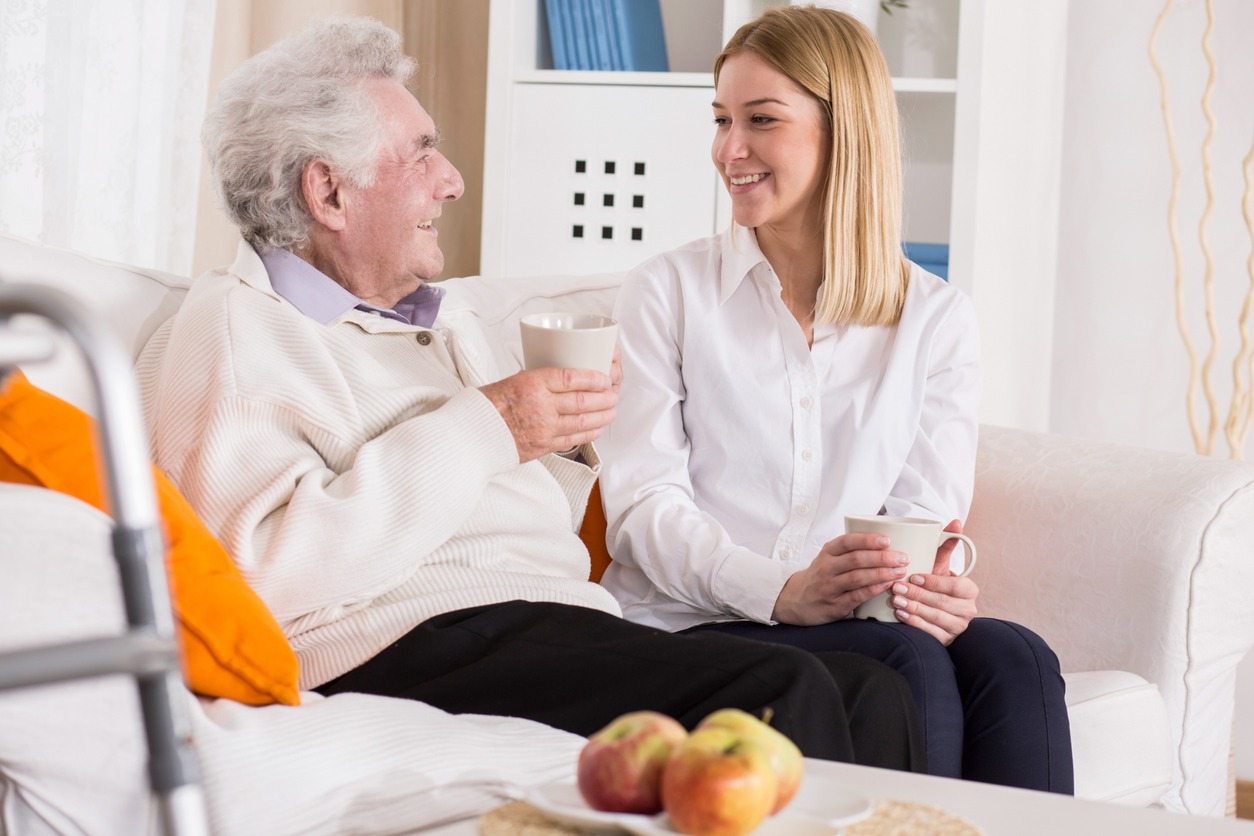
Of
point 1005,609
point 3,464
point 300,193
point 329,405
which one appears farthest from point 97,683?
point 1005,609

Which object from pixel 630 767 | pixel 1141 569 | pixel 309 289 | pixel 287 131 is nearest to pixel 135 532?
pixel 630 767

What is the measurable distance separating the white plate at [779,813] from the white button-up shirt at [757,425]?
0.80 metres

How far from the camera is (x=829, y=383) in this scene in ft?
5.99

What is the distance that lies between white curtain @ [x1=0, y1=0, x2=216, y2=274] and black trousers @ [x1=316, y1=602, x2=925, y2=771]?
1.03m

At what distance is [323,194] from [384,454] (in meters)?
0.40

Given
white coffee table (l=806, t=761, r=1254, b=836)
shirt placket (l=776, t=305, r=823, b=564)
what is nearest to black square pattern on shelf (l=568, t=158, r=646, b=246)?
shirt placket (l=776, t=305, r=823, b=564)

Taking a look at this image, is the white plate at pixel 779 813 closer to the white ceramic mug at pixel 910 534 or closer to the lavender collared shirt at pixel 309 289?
the white ceramic mug at pixel 910 534

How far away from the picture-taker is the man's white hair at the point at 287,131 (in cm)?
160

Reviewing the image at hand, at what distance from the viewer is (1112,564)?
1787 mm

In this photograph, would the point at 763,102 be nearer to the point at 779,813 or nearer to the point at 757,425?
the point at 757,425

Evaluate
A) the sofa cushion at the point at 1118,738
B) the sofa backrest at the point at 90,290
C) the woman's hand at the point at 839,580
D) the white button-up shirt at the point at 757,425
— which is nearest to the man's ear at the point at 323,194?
the sofa backrest at the point at 90,290

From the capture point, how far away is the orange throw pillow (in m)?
1.13

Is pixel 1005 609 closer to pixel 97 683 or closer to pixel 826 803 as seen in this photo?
pixel 826 803

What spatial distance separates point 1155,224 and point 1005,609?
1.44 m
